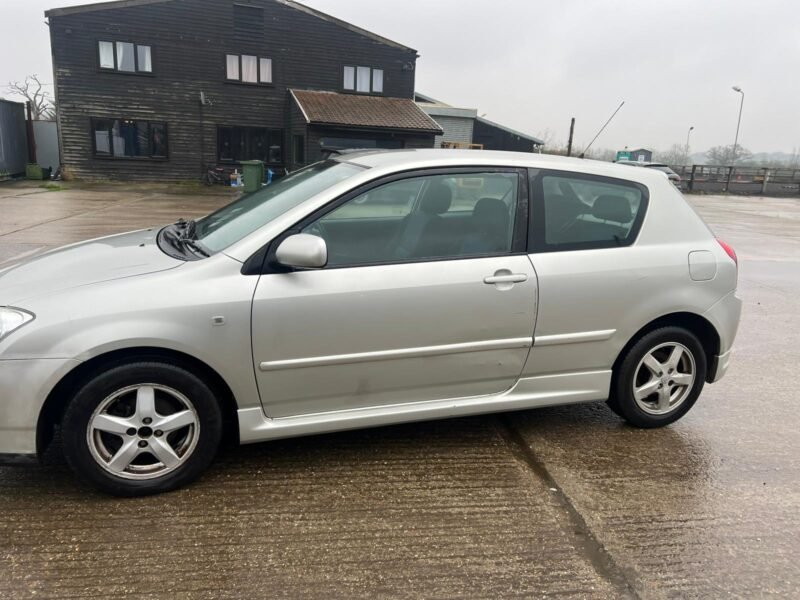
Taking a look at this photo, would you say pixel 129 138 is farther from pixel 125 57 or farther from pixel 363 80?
pixel 363 80

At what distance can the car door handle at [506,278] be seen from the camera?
324 centimetres

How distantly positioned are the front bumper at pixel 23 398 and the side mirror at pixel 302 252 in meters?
0.98

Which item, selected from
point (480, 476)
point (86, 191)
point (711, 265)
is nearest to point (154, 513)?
point (480, 476)

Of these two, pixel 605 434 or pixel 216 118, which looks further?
pixel 216 118

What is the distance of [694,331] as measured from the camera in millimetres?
3859

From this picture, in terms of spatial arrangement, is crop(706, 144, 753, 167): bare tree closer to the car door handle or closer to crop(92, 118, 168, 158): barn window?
crop(92, 118, 168, 158): barn window

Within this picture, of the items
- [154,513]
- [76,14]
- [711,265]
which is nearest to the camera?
[154,513]

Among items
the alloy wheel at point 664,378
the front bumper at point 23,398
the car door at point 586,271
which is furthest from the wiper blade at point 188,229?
the alloy wheel at point 664,378

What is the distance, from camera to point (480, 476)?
129 inches

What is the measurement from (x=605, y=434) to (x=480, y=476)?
3.27ft

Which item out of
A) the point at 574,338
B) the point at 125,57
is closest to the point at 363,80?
the point at 125,57

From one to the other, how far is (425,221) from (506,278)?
0.53m

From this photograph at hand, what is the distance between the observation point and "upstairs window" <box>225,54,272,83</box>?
24.8m

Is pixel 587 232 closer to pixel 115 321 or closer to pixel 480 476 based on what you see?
pixel 480 476
